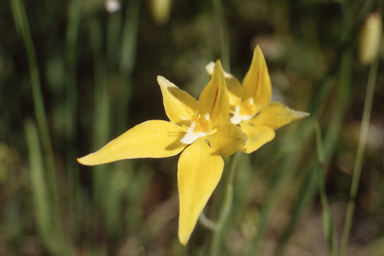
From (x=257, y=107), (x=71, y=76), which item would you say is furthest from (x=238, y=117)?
(x=71, y=76)

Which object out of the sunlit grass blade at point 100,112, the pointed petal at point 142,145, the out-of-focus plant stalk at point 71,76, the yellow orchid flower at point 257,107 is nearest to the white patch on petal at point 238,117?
the yellow orchid flower at point 257,107

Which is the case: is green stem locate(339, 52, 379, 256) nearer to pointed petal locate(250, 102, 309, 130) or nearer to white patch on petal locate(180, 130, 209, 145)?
pointed petal locate(250, 102, 309, 130)

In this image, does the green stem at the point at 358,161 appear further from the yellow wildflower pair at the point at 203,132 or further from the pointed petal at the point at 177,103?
the pointed petal at the point at 177,103

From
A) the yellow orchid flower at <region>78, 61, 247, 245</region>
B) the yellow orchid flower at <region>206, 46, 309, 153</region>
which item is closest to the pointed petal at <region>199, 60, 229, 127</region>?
the yellow orchid flower at <region>78, 61, 247, 245</region>

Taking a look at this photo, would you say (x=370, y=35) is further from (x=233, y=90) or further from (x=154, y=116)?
(x=154, y=116)

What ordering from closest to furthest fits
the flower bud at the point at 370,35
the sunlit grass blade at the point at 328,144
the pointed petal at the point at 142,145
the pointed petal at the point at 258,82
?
the pointed petal at the point at 142,145 → the pointed petal at the point at 258,82 → the flower bud at the point at 370,35 → the sunlit grass blade at the point at 328,144

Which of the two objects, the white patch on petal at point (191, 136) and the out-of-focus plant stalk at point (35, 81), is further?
the out-of-focus plant stalk at point (35, 81)
